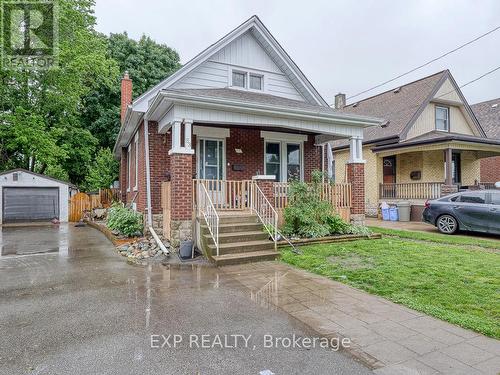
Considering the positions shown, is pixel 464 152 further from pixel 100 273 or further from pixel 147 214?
pixel 100 273

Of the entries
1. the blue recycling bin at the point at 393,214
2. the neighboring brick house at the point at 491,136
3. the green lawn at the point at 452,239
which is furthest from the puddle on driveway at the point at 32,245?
the neighboring brick house at the point at 491,136

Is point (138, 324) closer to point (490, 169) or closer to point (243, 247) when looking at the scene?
point (243, 247)

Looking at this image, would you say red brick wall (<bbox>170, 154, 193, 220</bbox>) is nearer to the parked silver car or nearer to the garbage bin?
the parked silver car

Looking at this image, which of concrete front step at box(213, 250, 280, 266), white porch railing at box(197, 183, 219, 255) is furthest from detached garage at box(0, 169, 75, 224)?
concrete front step at box(213, 250, 280, 266)

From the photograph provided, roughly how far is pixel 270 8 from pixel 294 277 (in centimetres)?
1528

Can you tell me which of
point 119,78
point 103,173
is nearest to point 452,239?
point 103,173

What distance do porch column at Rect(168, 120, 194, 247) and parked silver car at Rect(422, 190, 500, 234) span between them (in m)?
8.26

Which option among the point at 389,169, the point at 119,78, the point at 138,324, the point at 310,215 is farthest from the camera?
the point at 119,78

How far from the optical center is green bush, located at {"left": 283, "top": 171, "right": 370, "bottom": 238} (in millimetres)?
8570

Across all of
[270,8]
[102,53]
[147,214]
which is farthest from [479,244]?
[102,53]

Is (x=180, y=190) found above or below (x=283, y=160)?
below

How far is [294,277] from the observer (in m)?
5.66

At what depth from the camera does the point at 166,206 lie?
847 centimetres

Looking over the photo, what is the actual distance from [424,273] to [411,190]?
34.5 feet
